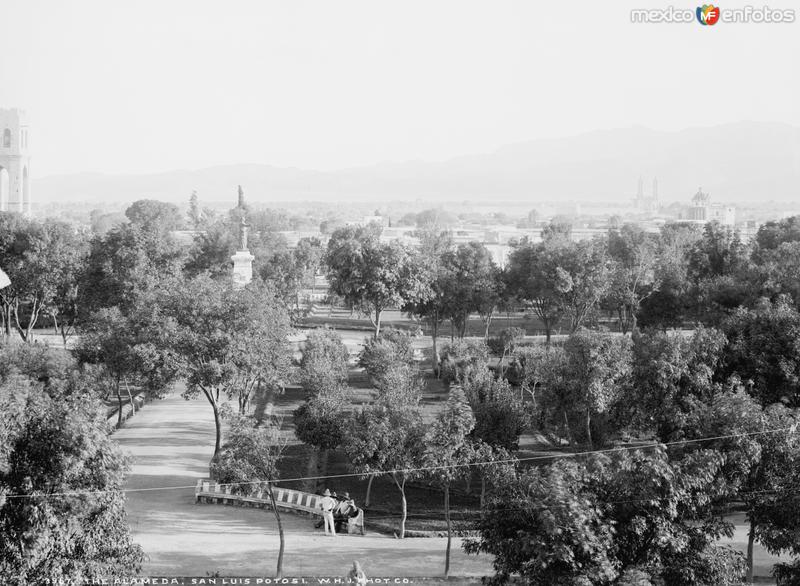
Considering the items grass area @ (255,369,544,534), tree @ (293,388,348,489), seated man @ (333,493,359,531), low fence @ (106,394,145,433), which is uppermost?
tree @ (293,388,348,489)

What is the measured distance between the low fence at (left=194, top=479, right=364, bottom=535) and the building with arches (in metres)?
95.4

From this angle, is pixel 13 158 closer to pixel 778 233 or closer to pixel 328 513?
pixel 778 233

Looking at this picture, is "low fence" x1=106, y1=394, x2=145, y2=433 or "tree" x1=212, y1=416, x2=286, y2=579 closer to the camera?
"tree" x1=212, y1=416, x2=286, y2=579

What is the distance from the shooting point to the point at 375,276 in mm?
42875

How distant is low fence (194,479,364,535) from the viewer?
22.2m

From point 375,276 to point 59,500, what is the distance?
96.4 ft

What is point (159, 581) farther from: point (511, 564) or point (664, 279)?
point (664, 279)

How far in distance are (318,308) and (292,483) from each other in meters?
43.6

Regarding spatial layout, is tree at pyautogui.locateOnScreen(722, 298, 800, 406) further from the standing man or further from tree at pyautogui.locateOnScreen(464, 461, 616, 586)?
tree at pyautogui.locateOnScreen(464, 461, 616, 586)

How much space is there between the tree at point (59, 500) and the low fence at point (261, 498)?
7.41 m

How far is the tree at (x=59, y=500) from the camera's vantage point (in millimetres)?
13625

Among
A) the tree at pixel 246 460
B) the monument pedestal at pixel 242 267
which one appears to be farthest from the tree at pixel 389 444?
the monument pedestal at pixel 242 267

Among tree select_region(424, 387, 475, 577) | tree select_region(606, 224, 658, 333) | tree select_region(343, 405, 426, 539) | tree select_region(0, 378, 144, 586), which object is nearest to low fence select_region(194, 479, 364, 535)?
tree select_region(343, 405, 426, 539)

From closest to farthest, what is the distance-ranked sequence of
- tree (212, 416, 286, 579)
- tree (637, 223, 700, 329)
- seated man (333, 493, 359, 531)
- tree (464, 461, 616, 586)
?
tree (464, 461, 616, 586), tree (212, 416, 286, 579), seated man (333, 493, 359, 531), tree (637, 223, 700, 329)
